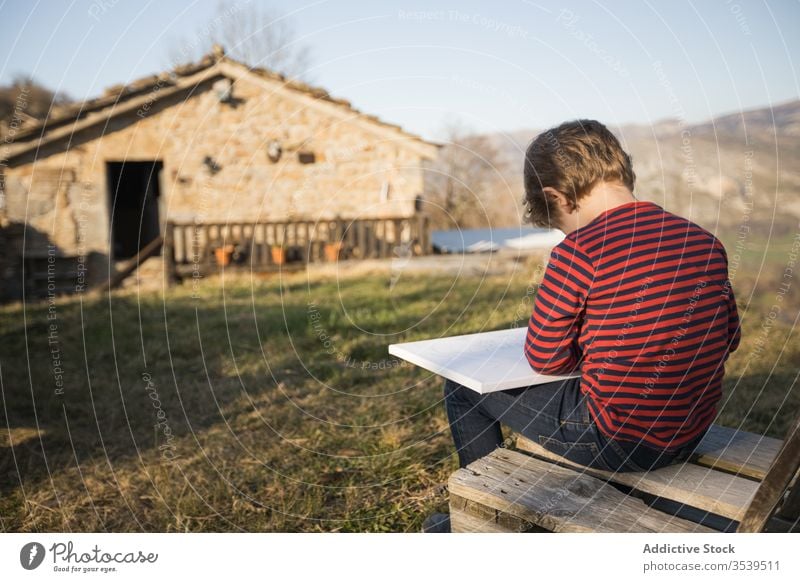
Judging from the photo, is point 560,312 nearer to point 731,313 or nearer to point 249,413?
point 731,313

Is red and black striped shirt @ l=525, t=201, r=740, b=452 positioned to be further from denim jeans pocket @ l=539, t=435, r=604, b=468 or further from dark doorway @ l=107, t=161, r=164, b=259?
dark doorway @ l=107, t=161, r=164, b=259

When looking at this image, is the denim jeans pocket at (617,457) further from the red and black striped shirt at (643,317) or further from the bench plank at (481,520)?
the bench plank at (481,520)

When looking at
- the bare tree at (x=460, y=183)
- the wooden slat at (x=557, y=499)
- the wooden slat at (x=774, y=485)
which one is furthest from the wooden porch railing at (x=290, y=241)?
the wooden slat at (x=774, y=485)

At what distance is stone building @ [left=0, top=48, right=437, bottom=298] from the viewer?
1195cm

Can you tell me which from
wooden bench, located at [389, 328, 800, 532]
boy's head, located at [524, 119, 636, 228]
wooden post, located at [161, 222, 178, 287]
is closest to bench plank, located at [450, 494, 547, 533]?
wooden bench, located at [389, 328, 800, 532]

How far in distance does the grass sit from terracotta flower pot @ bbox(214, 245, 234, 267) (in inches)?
174

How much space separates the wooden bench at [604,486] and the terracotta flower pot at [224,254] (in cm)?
1023

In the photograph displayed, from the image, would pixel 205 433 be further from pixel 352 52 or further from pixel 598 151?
pixel 598 151

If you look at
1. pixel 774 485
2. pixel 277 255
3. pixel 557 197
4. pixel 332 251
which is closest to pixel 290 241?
pixel 277 255

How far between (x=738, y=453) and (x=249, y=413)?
301 cm

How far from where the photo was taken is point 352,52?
3.52 metres
